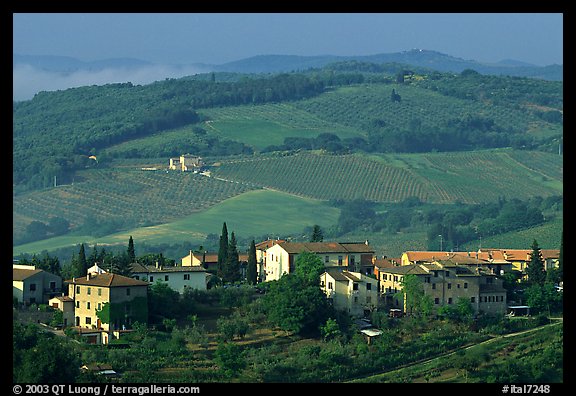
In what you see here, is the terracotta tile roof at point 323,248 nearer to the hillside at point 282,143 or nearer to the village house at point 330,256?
the village house at point 330,256

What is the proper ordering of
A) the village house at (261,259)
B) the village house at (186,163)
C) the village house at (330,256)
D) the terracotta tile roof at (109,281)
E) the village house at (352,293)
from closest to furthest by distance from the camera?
the terracotta tile roof at (109,281)
the village house at (352,293)
the village house at (330,256)
the village house at (261,259)
the village house at (186,163)

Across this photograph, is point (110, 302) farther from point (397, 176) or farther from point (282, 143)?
point (282, 143)

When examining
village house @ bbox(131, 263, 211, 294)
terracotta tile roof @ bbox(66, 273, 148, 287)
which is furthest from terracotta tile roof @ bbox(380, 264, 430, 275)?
terracotta tile roof @ bbox(66, 273, 148, 287)

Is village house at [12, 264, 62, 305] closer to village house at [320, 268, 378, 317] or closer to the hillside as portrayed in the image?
village house at [320, 268, 378, 317]

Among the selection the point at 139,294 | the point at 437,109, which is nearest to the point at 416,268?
the point at 139,294

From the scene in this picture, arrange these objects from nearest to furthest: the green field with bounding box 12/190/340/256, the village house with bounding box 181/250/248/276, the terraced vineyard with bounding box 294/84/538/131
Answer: the village house with bounding box 181/250/248/276 < the green field with bounding box 12/190/340/256 < the terraced vineyard with bounding box 294/84/538/131

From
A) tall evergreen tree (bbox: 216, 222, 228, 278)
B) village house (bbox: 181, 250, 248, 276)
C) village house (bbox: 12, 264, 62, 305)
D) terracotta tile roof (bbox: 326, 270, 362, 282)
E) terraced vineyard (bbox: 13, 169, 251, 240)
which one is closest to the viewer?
village house (bbox: 12, 264, 62, 305)

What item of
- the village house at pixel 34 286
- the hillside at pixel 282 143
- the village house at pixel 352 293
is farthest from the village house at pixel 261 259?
the hillside at pixel 282 143

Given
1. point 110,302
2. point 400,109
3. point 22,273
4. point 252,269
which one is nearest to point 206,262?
point 252,269
